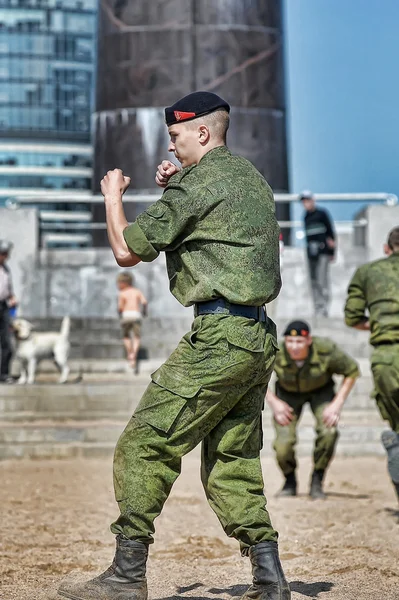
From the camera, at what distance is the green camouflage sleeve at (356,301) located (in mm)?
8812

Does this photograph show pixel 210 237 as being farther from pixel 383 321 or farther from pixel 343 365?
pixel 343 365

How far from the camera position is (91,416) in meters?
14.4

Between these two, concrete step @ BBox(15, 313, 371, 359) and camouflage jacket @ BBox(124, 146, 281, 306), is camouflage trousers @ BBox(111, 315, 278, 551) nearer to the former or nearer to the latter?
camouflage jacket @ BBox(124, 146, 281, 306)

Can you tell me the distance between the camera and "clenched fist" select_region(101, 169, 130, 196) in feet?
17.2

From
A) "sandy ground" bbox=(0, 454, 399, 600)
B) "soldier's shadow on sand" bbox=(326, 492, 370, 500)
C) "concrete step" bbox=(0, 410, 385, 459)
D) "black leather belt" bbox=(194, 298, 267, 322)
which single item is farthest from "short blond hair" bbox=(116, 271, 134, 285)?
"black leather belt" bbox=(194, 298, 267, 322)

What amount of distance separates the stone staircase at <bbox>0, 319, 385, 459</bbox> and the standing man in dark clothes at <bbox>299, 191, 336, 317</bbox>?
1344 mm

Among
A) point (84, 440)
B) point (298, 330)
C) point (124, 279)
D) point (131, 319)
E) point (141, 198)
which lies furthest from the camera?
point (141, 198)

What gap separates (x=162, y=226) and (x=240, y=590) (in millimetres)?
1839

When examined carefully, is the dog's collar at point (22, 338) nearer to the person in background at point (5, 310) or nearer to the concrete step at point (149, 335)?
the person in background at point (5, 310)

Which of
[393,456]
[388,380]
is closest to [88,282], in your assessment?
[388,380]

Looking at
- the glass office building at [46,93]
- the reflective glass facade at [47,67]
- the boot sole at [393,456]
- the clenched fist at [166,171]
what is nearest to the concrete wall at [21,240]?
the boot sole at [393,456]

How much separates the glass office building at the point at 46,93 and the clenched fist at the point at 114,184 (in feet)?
168

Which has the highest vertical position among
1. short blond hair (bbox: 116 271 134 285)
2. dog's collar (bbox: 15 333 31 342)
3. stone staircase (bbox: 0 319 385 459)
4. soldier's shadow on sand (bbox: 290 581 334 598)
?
short blond hair (bbox: 116 271 134 285)

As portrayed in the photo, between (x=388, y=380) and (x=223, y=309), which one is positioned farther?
Result: (x=388, y=380)
